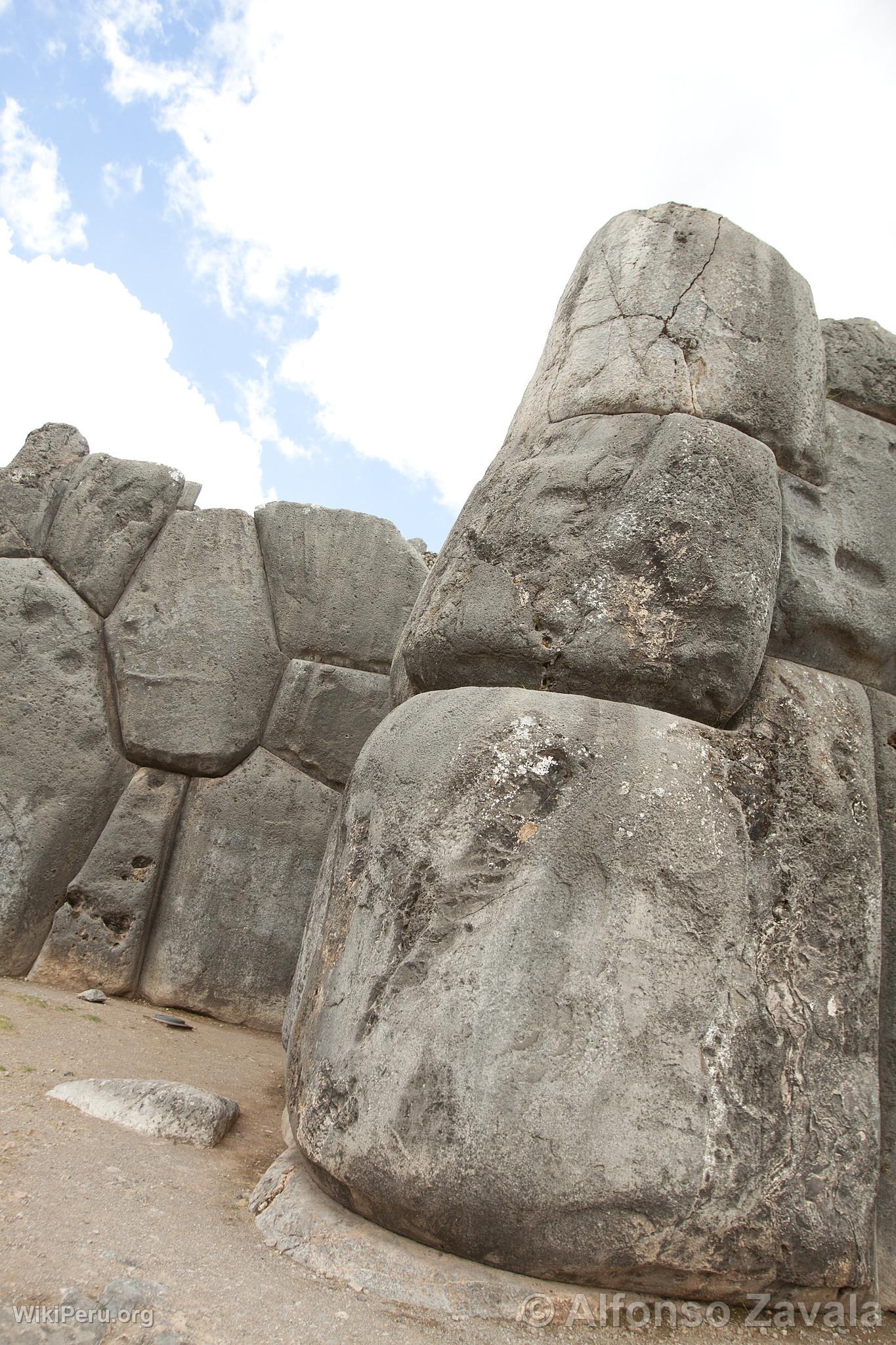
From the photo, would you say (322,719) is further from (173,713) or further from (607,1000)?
(607,1000)

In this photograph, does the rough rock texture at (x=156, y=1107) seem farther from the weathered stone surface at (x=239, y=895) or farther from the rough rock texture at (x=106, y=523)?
the rough rock texture at (x=106, y=523)

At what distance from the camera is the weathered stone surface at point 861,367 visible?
9.14ft

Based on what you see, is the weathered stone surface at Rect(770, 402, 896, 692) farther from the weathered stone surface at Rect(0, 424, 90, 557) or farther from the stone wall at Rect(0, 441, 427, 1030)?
the weathered stone surface at Rect(0, 424, 90, 557)

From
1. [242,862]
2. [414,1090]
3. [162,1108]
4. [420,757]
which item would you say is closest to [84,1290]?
[414,1090]

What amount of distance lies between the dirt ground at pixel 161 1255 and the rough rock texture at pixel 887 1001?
0.13 meters

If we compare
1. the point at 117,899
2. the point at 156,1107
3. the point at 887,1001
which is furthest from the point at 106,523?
the point at 887,1001

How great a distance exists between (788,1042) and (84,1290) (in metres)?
1.37

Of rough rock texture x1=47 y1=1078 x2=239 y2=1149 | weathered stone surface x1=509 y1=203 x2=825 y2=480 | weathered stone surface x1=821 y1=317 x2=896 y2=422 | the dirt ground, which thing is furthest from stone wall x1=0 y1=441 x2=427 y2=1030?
weathered stone surface x1=821 y1=317 x2=896 y2=422

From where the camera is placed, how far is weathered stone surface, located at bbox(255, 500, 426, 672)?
430cm

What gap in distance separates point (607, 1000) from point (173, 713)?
2.73 metres

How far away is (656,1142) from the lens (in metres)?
1.74

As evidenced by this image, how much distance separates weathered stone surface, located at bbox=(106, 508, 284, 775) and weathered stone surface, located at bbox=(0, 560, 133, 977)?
0.12m

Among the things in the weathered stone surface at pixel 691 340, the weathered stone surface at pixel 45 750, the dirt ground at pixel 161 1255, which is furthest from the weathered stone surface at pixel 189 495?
the dirt ground at pixel 161 1255

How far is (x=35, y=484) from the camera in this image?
4.27 meters
